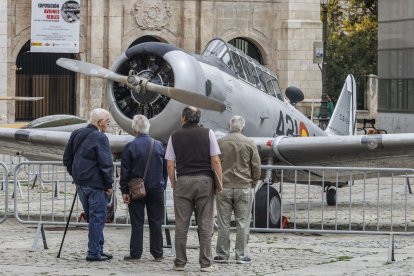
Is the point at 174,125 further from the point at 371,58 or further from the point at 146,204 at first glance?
the point at 371,58

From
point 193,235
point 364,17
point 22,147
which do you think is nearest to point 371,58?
point 364,17

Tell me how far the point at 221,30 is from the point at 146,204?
42263 mm

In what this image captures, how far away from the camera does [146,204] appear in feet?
52.5

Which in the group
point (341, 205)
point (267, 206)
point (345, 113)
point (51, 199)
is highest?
point (345, 113)

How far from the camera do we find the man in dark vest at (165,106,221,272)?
15.2m

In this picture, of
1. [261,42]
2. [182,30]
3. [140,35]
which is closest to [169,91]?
[140,35]

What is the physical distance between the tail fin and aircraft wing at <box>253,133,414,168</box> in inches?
208

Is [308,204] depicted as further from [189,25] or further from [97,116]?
[189,25]

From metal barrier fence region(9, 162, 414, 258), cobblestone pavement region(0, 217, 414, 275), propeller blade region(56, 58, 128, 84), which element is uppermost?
propeller blade region(56, 58, 128, 84)

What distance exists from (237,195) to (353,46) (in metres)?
57.1

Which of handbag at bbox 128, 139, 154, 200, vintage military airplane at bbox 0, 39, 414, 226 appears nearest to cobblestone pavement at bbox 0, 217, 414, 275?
handbag at bbox 128, 139, 154, 200

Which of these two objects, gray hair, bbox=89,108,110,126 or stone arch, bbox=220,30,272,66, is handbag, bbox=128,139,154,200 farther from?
stone arch, bbox=220,30,272,66

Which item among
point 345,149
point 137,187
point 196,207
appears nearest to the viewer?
point 196,207

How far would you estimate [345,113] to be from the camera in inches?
1107
